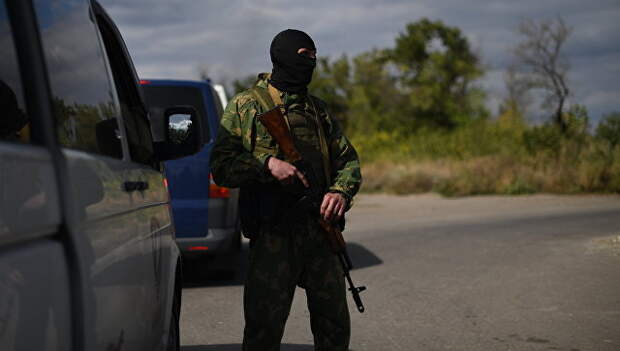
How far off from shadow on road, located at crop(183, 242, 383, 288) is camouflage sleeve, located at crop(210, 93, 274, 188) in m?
4.58

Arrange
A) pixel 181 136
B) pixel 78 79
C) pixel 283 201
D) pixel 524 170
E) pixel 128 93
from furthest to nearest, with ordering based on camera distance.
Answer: pixel 524 170
pixel 283 201
pixel 181 136
pixel 128 93
pixel 78 79

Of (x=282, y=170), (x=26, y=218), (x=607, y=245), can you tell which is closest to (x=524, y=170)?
(x=607, y=245)

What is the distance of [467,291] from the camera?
7.50m

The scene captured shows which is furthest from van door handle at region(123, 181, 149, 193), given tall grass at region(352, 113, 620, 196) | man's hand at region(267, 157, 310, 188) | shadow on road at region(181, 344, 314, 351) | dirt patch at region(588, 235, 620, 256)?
tall grass at region(352, 113, 620, 196)

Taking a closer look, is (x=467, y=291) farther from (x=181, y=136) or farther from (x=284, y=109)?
(x=181, y=136)

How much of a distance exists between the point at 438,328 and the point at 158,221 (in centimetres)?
322

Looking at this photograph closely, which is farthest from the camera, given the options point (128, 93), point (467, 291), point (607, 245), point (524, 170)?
point (524, 170)

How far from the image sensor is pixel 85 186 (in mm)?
1861

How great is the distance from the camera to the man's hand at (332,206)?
3.57m

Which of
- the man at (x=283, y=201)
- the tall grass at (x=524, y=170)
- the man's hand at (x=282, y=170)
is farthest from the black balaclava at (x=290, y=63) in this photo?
the tall grass at (x=524, y=170)

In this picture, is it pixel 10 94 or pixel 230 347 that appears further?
pixel 230 347

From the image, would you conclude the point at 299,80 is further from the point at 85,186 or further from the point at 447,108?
the point at 447,108

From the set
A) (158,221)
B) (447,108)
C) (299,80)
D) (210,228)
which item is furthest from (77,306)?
(447,108)

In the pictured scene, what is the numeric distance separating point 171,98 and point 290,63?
4294 mm
